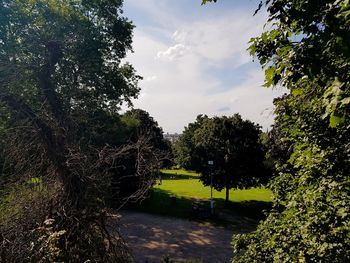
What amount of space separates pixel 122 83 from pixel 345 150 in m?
17.2

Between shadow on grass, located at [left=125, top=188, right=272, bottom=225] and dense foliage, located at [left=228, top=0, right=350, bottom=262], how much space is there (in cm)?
1447

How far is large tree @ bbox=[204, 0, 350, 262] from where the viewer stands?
356 centimetres

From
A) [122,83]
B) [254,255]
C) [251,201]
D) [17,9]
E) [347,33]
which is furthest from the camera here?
[251,201]

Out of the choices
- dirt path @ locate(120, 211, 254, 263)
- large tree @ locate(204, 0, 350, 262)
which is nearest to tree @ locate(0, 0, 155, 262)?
large tree @ locate(204, 0, 350, 262)

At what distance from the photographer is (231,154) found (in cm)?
2327

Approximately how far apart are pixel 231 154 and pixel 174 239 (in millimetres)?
8577

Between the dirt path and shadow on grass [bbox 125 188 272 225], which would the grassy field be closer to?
shadow on grass [bbox 125 188 272 225]

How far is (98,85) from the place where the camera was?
17.4m

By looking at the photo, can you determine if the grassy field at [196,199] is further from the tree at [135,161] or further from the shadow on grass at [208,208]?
the tree at [135,161]

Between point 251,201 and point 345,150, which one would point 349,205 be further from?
point 251,201

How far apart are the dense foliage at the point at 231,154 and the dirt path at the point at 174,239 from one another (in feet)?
15.5

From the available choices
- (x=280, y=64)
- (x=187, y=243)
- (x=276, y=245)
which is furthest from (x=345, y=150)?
(x=187, y=243)

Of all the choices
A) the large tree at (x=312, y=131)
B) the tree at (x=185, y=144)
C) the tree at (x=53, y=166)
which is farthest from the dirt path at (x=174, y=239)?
the tree at (x=185, y=144)

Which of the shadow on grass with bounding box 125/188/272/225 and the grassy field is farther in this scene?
the grassy field
